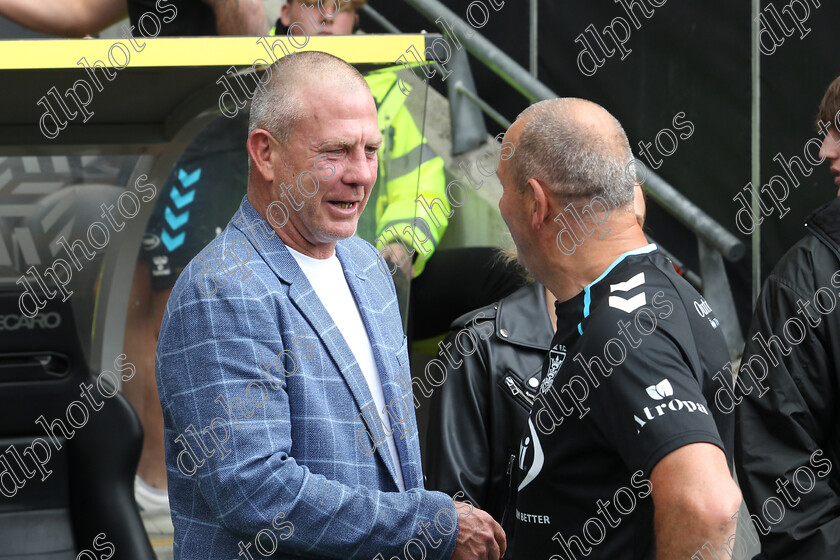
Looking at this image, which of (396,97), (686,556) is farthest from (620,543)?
(396,97)

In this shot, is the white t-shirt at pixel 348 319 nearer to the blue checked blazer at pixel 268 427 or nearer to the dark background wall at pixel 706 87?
Answer: the blue checked blazer at pixel 268 427

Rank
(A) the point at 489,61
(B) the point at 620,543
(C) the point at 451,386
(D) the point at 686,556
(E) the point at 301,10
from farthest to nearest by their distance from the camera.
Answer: (A) the point at 489,61 < (E) the point at 301,10 < (C) the point at 451,386 < (B) the point at 620,543 < (D) the point at 686,556

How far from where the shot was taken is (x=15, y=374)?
8.83 ft

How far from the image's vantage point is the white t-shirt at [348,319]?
1774 mm

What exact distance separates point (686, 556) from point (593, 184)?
2.01ft

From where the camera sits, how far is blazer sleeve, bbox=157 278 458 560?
60.3 inches

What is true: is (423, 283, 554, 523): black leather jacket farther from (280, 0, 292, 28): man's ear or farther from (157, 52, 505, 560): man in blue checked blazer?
(280, 0, 292, 28): man's ear

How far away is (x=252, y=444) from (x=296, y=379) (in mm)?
143

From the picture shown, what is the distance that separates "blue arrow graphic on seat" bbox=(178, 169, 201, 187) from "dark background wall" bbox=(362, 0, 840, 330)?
5.91 feet

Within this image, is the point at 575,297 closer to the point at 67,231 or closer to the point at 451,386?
the point at 451,386

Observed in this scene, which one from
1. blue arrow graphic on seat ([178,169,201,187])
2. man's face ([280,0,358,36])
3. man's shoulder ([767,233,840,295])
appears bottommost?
blue arrow graphic on seat ([178,169,201,187])

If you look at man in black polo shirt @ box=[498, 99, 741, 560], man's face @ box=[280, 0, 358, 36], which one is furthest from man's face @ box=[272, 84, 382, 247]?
man's face @ box=[280, 0, 358, 36]

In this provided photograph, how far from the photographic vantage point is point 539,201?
5.38ft

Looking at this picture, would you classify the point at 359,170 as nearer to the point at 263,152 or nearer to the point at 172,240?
the point at 263,152
